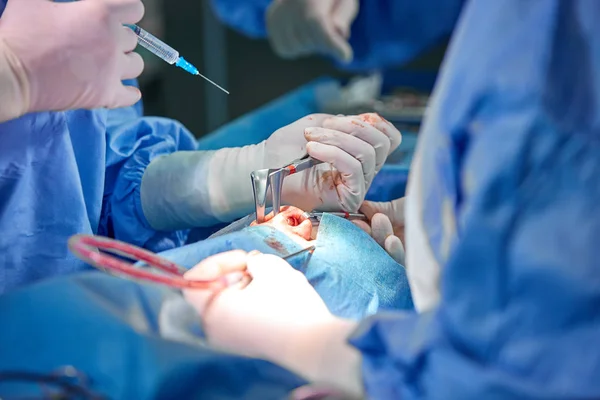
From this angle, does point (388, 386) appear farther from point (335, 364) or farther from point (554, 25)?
point (554, 25)

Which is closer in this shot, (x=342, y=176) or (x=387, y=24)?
(x=342, y=176)

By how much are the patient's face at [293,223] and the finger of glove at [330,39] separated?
1259 millimetres

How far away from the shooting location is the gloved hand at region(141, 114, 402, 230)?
0.93m

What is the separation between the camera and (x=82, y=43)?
0.86 m

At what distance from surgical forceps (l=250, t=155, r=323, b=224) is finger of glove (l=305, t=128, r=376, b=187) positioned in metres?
0.04

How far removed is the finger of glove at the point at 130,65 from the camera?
3.11 feet

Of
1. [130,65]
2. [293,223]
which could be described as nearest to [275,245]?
[293,223]

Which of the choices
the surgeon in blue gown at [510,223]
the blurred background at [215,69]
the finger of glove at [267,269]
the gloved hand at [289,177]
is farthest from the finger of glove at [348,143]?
the blurred background at [215,69]

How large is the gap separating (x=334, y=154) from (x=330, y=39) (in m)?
1.26

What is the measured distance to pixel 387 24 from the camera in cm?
220

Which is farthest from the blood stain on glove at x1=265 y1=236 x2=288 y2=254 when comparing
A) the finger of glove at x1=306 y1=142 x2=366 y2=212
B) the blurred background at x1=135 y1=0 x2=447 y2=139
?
the blurred background at x1=135 y1=0 x2=447 y2=139

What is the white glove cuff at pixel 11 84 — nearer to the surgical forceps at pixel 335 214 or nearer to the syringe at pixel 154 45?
the syringe at pixel 154 45

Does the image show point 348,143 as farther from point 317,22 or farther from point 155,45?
point 317,22

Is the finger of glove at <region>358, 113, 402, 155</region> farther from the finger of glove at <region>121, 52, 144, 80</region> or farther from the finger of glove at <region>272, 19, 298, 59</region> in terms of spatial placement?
the finger of glove at <region>272, 19, 298, 59</region>
